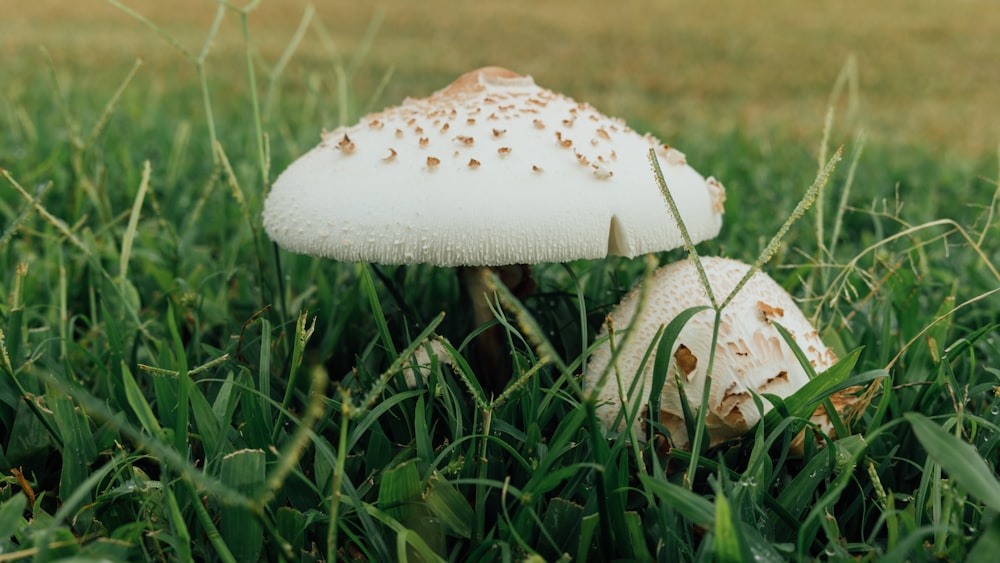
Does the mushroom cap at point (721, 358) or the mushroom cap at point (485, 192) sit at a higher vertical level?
the mushroom cap at point (485, 192)

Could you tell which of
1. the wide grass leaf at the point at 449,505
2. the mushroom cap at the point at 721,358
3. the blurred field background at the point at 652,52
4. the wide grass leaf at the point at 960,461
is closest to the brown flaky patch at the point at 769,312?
the mushroom cap at the point at 721,358

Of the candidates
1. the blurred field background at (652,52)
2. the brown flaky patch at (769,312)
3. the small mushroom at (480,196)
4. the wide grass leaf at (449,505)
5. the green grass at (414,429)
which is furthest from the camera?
the blurred field background at (652,52)

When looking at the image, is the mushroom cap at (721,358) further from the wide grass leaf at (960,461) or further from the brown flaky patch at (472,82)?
the brown flaky patch at (472,82)

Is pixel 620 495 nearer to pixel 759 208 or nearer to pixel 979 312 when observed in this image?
pixel 979 312

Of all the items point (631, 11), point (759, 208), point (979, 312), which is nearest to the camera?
point (979, 312)

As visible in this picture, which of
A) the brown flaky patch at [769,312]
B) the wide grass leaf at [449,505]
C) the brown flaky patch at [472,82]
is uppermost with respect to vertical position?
the brown flaky patch at [472,82]

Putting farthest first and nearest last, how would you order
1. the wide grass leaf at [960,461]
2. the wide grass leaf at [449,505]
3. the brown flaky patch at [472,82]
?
the brown flaky patch at [472,82] → the wide grass leaf at [449,505] → the wide grass leaf at [960,461]

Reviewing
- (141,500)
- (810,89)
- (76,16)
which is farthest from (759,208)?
(76,16)
